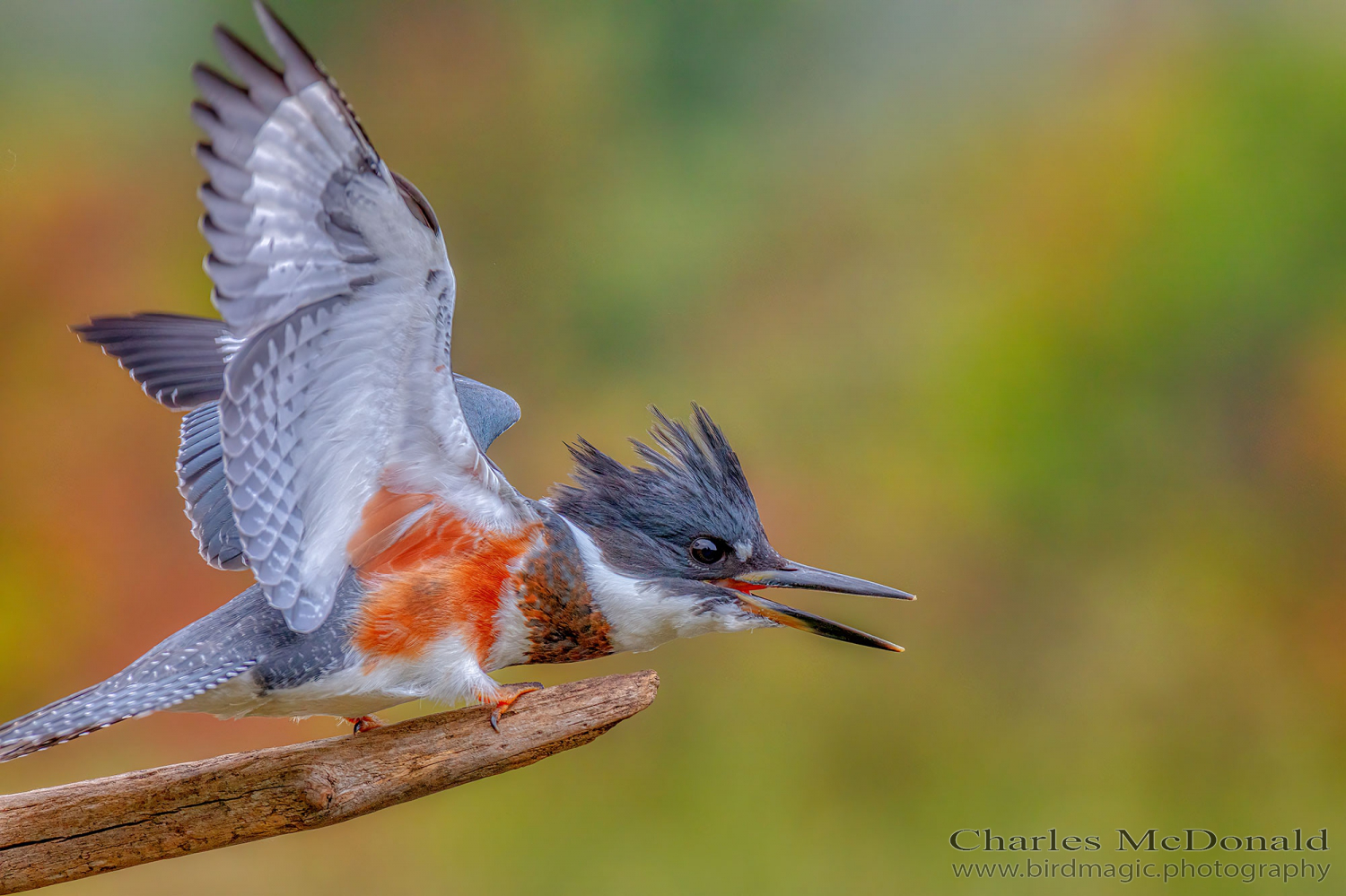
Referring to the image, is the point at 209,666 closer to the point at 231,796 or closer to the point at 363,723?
the point at 231,796

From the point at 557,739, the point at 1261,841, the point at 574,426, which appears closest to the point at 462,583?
the point at 557,739

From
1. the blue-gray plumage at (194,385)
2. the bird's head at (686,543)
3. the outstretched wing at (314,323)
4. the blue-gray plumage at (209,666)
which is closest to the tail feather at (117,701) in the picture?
the blue-gray plumage at (209,666)

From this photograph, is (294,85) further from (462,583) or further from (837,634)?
(837,634)

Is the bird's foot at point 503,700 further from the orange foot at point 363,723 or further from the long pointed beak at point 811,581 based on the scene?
the long pointed beak at point 811,581

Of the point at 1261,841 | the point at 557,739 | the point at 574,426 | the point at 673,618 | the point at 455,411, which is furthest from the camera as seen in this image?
the point at 574,426

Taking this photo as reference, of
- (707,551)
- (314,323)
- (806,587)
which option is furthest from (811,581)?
(314,323)

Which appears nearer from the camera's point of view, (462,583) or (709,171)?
(462,583)

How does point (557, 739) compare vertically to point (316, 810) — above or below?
above
